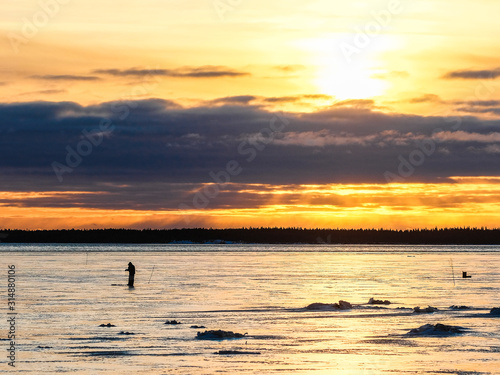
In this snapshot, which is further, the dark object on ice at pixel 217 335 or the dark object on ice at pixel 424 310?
the dark object on ice at pixel 424 310

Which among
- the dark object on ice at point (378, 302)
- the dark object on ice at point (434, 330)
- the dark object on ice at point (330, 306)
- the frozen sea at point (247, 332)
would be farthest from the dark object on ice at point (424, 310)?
the dark object on ice at point (434, 330)

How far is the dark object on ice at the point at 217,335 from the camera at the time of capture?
33.9 m

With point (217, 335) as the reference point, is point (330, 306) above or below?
above

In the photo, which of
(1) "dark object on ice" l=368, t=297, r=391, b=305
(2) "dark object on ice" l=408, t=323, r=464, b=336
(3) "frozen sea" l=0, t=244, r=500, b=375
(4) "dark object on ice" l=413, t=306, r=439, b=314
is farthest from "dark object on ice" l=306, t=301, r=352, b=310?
(2) "dark object on ice" l=408, t=323, r=464, b=336

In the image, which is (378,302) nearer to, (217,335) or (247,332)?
(247,332)

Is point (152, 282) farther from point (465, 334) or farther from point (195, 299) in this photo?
point (465, 334)

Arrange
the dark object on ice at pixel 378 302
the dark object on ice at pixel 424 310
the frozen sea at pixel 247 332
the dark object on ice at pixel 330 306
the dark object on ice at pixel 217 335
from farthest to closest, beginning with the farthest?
the dark object on ice at pixel 378 302 < the dark object on ice at pixel 330 306 < the dark object on ice at pixel 424 310 < the dark object on ice at pixel 217 335 < the frozen sea at pixel 247 332

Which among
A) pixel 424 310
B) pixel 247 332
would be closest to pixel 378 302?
pixel 424 310

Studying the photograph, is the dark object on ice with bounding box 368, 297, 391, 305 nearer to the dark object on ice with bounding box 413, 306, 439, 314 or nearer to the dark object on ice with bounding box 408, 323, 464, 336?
the dark object on ice with bounding box 413, 306, 439, 314

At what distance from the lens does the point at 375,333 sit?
118 feet

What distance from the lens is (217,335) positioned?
34031mm

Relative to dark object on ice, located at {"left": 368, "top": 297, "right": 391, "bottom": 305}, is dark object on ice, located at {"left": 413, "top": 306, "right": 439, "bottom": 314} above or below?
below

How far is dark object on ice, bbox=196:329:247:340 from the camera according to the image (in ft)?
111

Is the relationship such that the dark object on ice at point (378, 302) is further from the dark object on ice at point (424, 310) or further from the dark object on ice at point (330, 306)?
the dark object on ice at point (424, 310)
